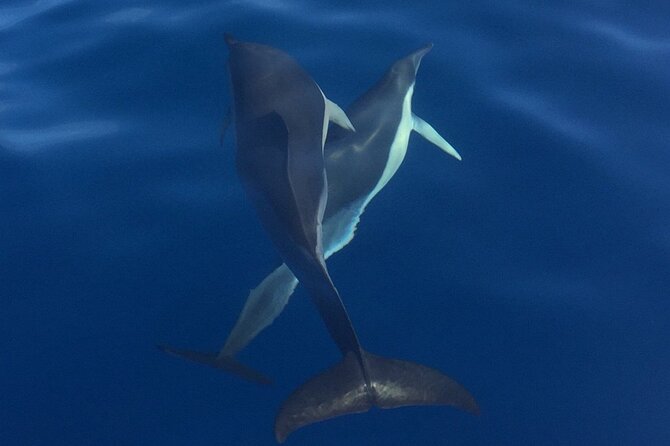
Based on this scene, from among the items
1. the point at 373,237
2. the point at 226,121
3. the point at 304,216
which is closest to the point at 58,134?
the point at 226,121

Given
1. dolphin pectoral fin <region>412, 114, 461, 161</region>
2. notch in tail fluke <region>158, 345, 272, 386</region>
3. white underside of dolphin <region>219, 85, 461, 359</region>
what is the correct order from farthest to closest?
1. dolphin pectoral fin <region>412, 114, 461, 161</region>
2. white underside of dolphin <region>219, 85, 461, 359</region>
3. notch in tail fluke <region>158, 345, 272, 386</region>

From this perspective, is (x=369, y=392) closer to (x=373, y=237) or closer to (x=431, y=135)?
(x=373, y=237)

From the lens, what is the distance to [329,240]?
25.7 ft

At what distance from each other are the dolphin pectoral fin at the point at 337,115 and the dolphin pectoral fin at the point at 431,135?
1208mm

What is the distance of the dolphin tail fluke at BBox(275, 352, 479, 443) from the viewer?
5922 millimetres

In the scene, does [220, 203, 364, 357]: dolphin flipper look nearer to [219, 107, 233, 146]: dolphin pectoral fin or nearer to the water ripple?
[219, 107, 233, 146]: dolphin pectoral fin

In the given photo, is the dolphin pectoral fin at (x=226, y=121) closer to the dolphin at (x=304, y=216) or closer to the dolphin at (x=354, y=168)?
the dolphin at (x=354, y=168)

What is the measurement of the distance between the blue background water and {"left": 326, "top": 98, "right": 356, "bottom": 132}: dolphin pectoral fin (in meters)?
1.09

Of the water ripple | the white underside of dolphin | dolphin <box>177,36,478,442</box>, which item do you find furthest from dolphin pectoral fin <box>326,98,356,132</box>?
the water ripple

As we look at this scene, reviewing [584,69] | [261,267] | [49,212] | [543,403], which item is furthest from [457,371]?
[584,69]

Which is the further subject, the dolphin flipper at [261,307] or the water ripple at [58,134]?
the water ripple at [58,134]

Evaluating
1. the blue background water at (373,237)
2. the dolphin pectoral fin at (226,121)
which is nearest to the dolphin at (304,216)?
the dolphin pectoral fin at (226,121)

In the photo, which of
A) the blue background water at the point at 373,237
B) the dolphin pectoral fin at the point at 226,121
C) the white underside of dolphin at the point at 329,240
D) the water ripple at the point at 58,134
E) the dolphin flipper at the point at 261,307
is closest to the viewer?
the blue background water at the point at 373,237

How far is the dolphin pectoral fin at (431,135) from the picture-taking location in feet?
29.6
